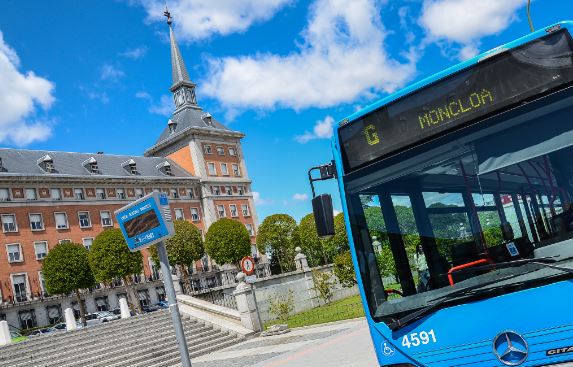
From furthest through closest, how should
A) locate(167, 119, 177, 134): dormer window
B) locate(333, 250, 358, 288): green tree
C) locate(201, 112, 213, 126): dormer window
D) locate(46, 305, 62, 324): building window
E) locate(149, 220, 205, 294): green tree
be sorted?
locate(201, 112, 213, 126): dormer window, locate(167, 119, 177, 134): dormer window, locate(149, 220, 205, 294): green tree, locate(46, 305, 62, 324): building window, locate(333, 250, 358, 288): green tree

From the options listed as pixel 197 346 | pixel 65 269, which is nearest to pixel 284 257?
pixel 65 269

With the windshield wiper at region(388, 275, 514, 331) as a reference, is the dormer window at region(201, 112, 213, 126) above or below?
above

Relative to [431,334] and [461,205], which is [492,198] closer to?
[461,205]

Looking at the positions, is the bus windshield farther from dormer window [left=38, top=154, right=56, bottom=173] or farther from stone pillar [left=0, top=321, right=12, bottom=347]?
dormer window [left=38, top=154, right=56, bottom=173]

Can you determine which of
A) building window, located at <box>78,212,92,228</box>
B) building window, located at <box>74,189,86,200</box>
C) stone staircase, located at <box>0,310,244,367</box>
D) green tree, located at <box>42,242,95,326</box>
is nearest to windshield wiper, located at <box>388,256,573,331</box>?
stone staircase, located at <box>0,310,244,367</box>

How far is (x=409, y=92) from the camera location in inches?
194

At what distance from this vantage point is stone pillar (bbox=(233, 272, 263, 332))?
21172 millimetres

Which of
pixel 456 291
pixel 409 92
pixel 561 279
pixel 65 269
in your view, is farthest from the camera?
pixel 65 269

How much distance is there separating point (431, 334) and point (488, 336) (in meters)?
0.44

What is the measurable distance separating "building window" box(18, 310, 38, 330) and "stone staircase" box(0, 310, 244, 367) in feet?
96.9

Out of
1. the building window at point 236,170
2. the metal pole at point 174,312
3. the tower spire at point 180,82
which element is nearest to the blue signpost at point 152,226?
the metal pole at point 174,312

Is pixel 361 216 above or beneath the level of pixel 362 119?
beneath

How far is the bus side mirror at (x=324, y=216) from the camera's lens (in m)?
5.16

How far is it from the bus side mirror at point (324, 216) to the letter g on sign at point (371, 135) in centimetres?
62
